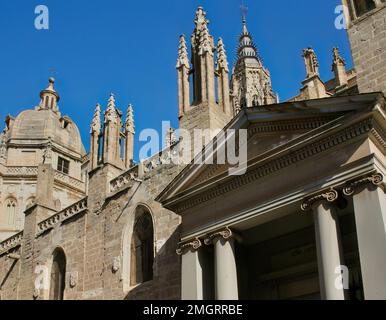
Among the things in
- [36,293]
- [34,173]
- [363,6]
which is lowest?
[36,293]

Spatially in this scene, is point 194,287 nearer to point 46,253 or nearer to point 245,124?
point 245,124

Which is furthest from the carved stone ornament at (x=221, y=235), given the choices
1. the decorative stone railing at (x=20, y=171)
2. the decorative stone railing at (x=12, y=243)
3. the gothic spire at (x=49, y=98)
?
the gothic spire at (x=49, y=98)

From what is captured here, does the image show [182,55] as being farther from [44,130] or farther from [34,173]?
[44,130]

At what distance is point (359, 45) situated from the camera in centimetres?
1289

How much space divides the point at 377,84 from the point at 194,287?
6.33 m

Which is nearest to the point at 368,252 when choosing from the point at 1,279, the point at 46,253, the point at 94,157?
the point at 94,157

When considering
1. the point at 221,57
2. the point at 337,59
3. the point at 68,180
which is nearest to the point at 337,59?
the point at 337,59

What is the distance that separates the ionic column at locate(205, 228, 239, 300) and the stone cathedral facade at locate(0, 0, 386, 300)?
3 centimetres

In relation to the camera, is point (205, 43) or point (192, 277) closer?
point (192, 277)

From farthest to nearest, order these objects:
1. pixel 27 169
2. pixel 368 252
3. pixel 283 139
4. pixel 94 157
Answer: pixel 27 169
pixel 94 157
pixel 283 139
pixel 368 252

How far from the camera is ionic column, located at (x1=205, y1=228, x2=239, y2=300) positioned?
1080 cm

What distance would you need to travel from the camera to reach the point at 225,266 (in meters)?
11.0

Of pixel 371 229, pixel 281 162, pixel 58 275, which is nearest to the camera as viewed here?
pixel 371 229

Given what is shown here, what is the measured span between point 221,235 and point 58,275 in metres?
9.63
